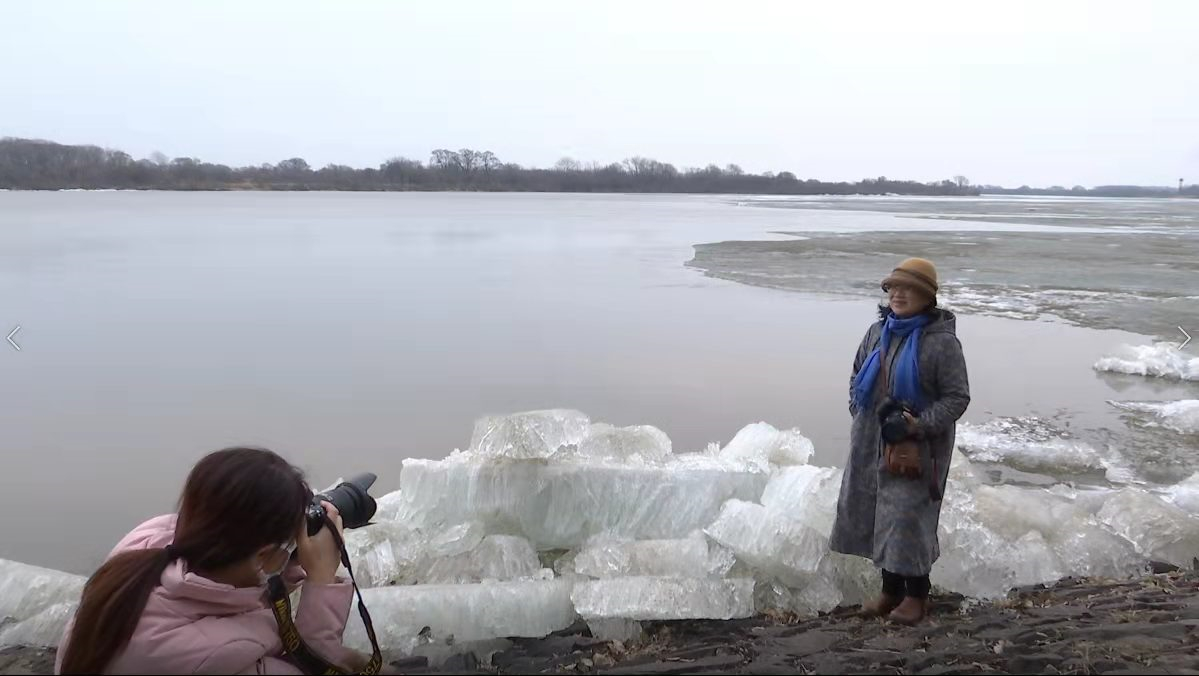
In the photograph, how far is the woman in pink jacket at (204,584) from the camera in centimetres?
176

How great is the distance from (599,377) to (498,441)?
4.22 metres

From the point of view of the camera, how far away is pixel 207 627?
6.16ft

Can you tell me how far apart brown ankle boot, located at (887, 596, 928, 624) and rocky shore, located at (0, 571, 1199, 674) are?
39mm

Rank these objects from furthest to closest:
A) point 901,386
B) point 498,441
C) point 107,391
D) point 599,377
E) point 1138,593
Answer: point 599,377 → point 107,391 → point 498,441 → point 1138,593 → point 901,386

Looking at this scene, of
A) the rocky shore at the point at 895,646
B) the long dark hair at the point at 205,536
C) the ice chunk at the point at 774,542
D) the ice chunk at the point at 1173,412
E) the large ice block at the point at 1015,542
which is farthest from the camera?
the ice chunk at the point at 1173,412

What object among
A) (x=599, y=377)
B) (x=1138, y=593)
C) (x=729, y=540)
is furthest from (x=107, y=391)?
(x=1138, y=593)

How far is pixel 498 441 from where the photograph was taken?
4.48 m

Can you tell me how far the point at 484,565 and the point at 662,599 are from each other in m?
0.97

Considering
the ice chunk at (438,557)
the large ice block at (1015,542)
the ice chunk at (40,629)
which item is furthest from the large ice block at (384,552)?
the large ice block at (1015,542)

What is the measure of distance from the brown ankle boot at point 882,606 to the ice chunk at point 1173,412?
→ 4.74 m

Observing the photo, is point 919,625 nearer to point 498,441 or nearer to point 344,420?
point 498,441

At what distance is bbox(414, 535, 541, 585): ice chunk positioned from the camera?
3.99 meters

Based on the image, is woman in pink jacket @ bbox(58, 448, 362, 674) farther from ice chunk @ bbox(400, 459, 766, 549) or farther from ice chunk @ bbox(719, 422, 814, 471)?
ice chunk @ bbox(719, 422, 814, 471)

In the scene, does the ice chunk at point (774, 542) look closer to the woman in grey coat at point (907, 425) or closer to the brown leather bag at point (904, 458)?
the woman in grey coat at point (907, 425)
